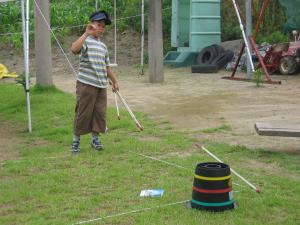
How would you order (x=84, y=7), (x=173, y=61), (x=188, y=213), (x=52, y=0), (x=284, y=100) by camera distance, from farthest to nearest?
1. (x=52, y=0)
2. (x=84, y=7)
3. (x=173, y=61)
4. (x=284, y=100)
5. (x=188, y=213)

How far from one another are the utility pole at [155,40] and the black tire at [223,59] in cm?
352

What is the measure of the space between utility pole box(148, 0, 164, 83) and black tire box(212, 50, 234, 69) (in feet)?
11.6

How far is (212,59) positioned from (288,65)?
317cm

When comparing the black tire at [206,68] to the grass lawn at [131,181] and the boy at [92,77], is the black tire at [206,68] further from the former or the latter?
the boy at [92,77]

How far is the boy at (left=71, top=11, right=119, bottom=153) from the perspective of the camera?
6.69 m

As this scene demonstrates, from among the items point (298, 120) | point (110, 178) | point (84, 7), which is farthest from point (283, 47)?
point (110, 178)

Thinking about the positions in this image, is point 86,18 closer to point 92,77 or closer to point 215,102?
point 215,102

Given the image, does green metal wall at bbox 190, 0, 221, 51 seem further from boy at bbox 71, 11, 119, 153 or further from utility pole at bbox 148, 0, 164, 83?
boy at bbox 71, 11, 119, 153

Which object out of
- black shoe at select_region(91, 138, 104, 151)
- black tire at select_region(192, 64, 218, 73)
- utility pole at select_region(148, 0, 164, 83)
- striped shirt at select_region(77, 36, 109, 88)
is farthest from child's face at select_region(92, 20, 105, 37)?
black tire at select_region(192, 64, 218, 73)

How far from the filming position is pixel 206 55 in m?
19.3

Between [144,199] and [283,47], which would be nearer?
[144,199]

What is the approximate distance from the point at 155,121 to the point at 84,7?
1473cm

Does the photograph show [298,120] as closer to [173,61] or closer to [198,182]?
[198,182]

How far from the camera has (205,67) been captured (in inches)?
690
